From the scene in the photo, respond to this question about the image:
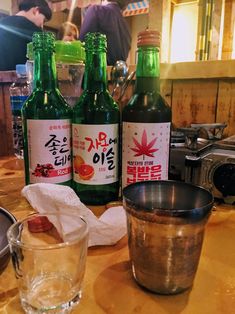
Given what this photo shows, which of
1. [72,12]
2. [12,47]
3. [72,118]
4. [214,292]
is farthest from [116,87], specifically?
[72,12]

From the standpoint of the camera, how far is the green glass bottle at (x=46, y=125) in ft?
1.71

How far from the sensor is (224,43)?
6.48ft

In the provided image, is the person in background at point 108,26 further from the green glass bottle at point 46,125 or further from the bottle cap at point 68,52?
the green glass bottle at point 46,125

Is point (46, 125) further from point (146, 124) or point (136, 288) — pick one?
point (136, 288)

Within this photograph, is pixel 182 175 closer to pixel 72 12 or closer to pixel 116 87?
pixel 116 87

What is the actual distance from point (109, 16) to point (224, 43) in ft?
2.66

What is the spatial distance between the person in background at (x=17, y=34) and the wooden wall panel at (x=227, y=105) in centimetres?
109

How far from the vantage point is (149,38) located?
0.49 meters

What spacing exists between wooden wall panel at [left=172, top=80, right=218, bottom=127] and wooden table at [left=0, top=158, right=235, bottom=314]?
569 mm

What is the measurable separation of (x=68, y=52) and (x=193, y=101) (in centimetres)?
49

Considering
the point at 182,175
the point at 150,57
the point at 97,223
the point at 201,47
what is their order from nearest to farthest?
the point at 97,223 < the point at 150,57 < the point at 182,175 < the point at 201,47

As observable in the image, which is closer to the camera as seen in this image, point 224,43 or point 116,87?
point 116,87

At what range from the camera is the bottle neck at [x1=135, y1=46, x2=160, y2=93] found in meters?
0.51

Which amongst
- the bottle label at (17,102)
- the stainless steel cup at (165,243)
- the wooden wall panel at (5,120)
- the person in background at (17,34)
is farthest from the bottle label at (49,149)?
the person in background at (17,34)
